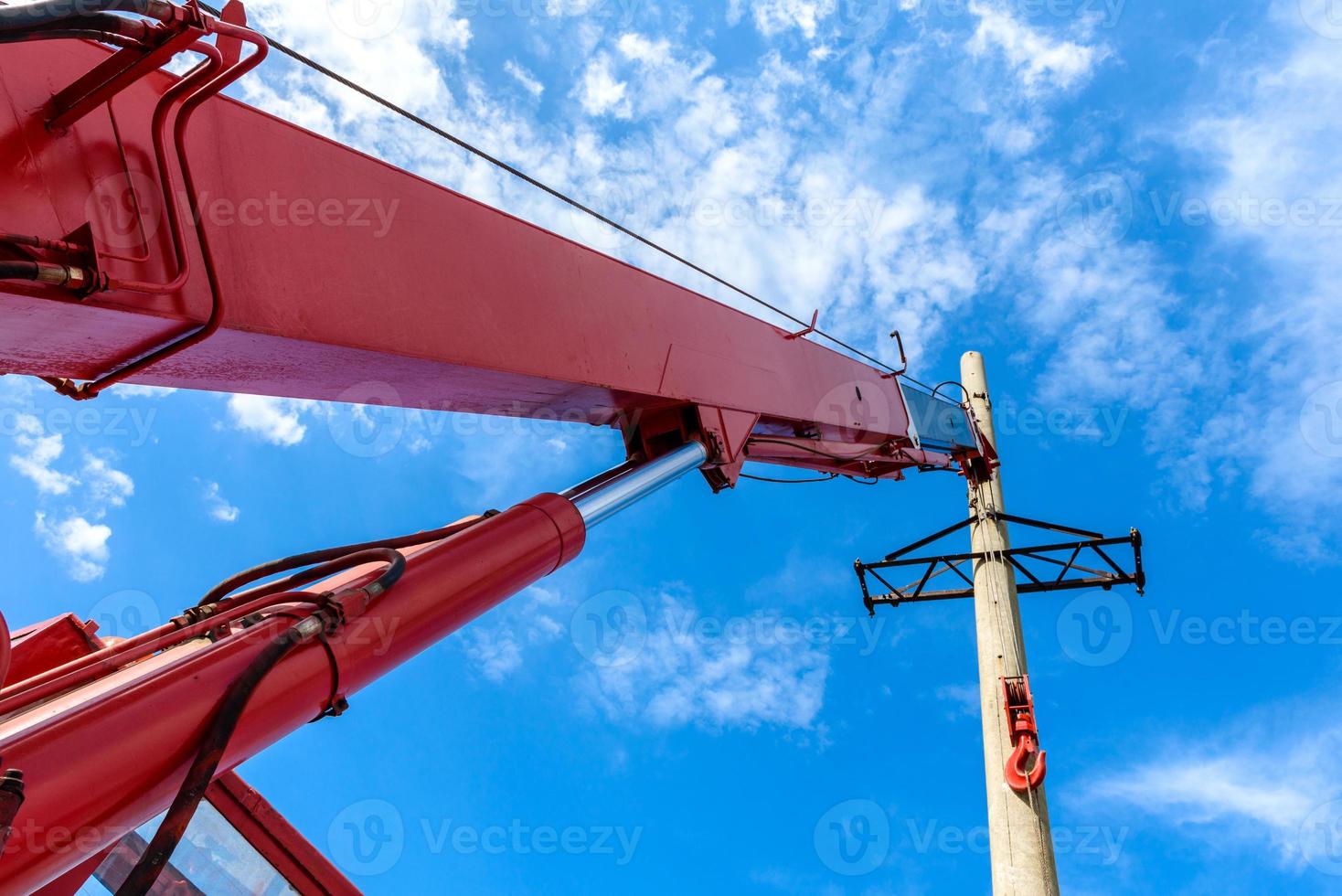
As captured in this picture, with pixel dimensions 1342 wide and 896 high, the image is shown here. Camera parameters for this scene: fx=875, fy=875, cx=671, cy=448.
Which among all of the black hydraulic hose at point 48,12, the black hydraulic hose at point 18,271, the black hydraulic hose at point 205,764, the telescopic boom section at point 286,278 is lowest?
the black hydraulic hose at point 205,764

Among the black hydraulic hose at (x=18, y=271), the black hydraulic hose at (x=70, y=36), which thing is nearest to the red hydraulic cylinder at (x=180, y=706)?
the black hydraulic hose at (x=18, y=271)

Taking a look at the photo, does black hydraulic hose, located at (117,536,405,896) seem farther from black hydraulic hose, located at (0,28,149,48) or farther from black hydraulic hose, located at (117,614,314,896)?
black hydraulic hose, located at (0,28,149,48)

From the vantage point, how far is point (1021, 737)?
6684 millimetres

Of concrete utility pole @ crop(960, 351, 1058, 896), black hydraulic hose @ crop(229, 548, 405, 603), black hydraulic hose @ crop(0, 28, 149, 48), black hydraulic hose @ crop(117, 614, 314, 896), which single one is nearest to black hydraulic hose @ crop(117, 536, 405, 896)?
black hydraulic hose @ crop(117, 614, 314, 896)

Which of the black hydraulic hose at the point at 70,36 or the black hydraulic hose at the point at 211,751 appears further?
the black hydraulic hose at the point at 211,751

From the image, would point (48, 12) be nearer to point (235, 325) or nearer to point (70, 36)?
point (70, 36)

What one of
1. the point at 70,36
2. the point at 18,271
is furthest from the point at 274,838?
the point at 70,36

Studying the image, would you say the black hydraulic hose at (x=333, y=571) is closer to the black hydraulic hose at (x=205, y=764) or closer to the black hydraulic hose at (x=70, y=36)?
the black hydraulic hose at (x=205, y=764)

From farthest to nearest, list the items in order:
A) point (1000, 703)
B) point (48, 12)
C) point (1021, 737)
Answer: point (1000, 703) < point (1021, 737) < point (48, 12)

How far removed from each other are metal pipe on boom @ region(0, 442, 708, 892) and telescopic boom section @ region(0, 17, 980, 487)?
1.89 feet

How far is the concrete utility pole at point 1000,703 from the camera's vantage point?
6082mm

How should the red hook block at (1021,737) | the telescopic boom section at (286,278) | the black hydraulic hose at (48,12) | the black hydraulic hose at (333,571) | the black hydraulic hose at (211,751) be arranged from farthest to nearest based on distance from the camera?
1. the red hook block at (1021,737)
2. the black hydraulic hose at (333,571)
3. the telescopic boom section at (286,278)
4. the black hydraulic hose at (211,751)
5. the black hydraulic hose at (48,12)

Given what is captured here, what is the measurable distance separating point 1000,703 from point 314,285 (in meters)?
6.37

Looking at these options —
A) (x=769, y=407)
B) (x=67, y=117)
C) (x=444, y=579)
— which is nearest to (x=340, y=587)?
(x=444, y=579)
